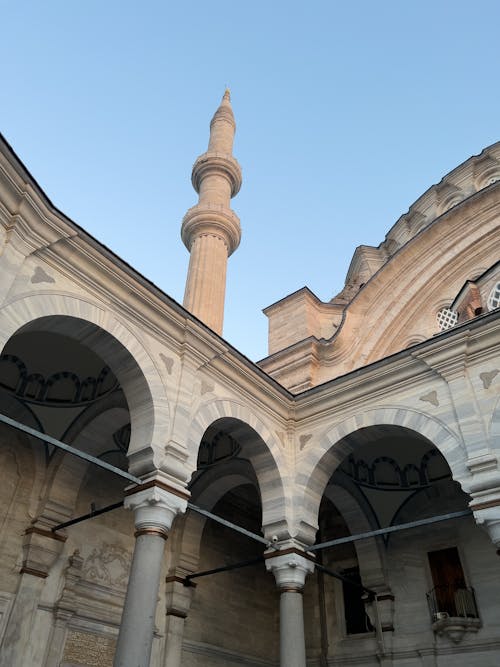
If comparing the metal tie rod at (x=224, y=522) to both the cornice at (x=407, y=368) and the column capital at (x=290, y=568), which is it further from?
the cornice at (x=407, y=368)

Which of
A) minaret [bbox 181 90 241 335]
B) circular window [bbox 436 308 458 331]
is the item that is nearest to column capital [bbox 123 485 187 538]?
circular window [bbox 436 308 458 331]

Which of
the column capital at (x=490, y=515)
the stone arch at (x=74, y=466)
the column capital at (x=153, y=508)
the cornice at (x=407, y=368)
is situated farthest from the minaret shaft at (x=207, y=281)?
the column capital at (x=490, y=515)

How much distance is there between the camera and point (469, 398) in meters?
7.16

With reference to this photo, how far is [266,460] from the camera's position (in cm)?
830

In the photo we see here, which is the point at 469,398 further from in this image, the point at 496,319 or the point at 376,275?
the point at 376,275

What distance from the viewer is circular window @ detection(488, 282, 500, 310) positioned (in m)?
9.56

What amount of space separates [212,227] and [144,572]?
→ 492 inches

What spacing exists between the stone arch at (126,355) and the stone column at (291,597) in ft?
8.04

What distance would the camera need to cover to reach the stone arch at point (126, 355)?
6.22m

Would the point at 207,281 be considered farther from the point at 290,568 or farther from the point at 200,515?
the point at 290,568

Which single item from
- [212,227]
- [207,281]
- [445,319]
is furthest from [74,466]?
[212,227]

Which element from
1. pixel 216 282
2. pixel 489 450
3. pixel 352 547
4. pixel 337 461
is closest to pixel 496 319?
pixel 489 450

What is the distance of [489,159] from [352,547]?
10.5m

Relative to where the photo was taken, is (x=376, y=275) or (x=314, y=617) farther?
(x=376, y=275)
